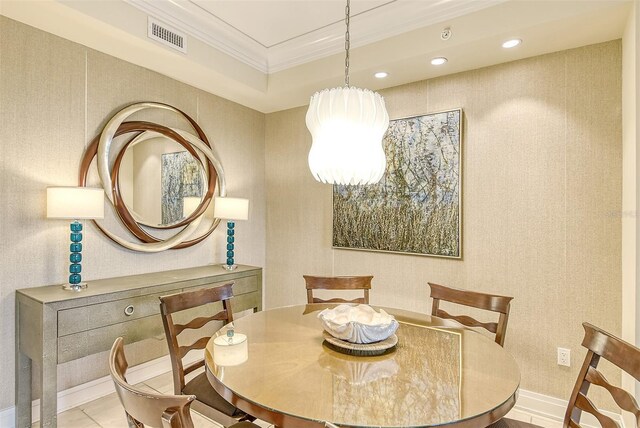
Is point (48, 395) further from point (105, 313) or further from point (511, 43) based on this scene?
point (511, 43)

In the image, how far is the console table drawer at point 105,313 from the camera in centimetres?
208

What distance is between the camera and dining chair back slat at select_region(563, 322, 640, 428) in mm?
1167

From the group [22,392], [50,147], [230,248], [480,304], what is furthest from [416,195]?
[22,392]

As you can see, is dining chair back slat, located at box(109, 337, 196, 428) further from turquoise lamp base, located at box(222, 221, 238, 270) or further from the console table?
turquoise lamp base, located at box(222, 221, 238, 270)

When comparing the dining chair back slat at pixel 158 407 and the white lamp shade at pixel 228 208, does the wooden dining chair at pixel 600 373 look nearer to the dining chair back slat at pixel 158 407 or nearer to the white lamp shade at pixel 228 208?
the dining chair back slat at pixel 158 407

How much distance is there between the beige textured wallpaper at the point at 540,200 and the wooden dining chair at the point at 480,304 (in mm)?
740

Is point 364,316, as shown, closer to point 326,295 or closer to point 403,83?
point 326,295

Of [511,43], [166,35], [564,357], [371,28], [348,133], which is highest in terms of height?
[371,28]

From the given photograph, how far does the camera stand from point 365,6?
2.61 meters

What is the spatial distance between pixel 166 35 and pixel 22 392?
248 centimetres

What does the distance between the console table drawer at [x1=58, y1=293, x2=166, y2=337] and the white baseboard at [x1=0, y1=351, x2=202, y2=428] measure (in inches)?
28.9

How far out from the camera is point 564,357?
244cm

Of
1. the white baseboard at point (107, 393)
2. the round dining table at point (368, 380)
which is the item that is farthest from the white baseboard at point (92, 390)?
the round dining table at point (368, 380)

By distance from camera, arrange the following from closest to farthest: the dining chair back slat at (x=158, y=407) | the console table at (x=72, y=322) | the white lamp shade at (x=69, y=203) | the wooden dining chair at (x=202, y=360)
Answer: the dining chair back slat at (x=158, y=407)
the wooden dining chair at (x=202, y=360)
the console table at (x=72, y=322)
the white lamp shade at (x=69, y=203)
